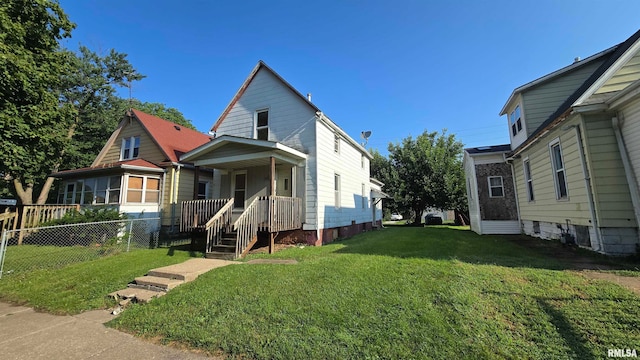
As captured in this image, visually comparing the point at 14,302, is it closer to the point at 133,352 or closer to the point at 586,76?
→ the point at 133,352

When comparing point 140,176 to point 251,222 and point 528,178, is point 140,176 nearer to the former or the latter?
point 251,222

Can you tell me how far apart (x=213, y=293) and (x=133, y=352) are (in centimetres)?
160

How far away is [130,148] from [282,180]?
457 inches

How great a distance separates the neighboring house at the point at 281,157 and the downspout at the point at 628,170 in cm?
855

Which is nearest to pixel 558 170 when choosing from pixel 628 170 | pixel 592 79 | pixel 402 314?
pixel 628 170

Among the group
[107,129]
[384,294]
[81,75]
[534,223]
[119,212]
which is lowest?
[384,294]

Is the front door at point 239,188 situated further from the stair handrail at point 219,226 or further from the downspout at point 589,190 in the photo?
the downspout at point 589,190

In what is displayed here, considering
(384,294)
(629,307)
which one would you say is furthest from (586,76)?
(384,294)

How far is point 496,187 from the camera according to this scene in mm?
12773

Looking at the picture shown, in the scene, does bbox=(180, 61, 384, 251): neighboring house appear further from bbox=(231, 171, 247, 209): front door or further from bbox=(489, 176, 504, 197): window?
bbox=(489, 176, 504, 197): window

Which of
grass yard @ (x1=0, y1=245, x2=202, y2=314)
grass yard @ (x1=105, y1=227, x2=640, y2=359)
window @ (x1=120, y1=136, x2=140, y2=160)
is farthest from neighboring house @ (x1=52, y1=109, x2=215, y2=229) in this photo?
grass yard @ (x1=105, y1=227, x2=640, y2=359)

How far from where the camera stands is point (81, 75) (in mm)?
22094

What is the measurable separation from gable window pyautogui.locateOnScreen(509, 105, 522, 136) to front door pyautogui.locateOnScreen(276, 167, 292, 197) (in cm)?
1102

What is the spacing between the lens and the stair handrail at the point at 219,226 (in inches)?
335
